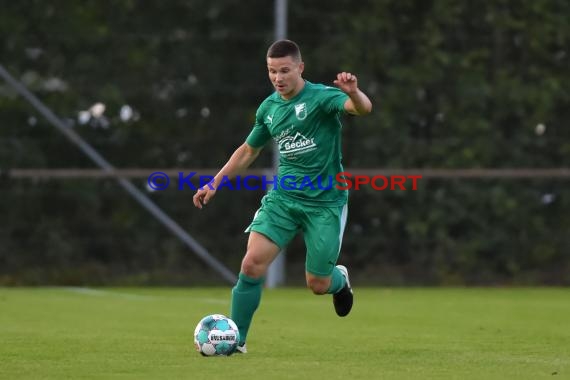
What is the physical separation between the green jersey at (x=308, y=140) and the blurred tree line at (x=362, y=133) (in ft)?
23.7

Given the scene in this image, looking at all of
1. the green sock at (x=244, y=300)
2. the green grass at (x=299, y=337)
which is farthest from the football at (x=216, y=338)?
→ the green sock at (x=244, y=300)

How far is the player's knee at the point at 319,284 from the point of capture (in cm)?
670

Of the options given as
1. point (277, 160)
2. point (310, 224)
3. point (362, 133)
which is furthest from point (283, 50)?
point (362, 133)

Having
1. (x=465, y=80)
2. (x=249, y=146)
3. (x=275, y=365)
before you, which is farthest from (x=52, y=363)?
(x=465, y=80)

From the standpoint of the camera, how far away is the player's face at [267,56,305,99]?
6.38 meters

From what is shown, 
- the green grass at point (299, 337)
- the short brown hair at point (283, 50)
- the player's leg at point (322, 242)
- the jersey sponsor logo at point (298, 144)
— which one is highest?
the short brown hair at point (283, 50)

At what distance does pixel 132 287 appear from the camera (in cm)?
1378

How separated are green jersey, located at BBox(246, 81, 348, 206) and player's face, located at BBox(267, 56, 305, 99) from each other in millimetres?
106

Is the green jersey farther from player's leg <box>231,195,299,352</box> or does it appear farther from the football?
the football

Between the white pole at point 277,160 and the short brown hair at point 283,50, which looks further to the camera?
the white pole at point 277,160

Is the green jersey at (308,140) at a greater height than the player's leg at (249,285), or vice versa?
the green jersey at (308,140)

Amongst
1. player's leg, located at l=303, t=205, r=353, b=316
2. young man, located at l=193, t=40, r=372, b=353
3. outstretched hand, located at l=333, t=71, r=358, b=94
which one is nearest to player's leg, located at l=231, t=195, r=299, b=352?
young man, located at l=193, t=40, r=372, b=353

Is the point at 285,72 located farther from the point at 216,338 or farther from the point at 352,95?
the point at 216,338

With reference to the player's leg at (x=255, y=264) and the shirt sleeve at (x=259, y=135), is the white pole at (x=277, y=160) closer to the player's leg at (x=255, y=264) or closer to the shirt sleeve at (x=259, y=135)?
the shirt sleeve at (x=259, y=135)
